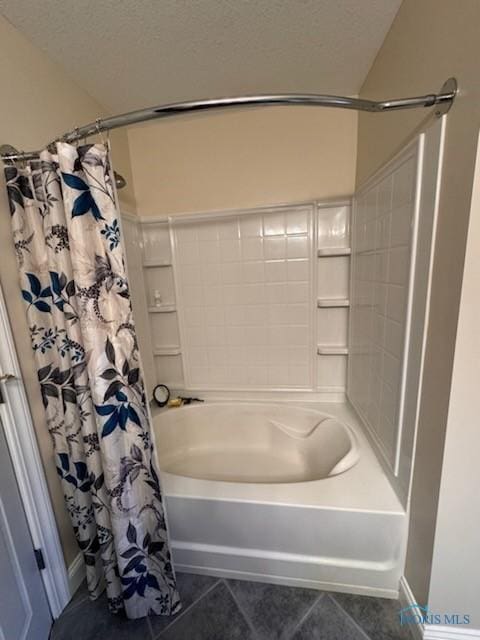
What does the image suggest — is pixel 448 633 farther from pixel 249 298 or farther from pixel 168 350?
pixel 168 350

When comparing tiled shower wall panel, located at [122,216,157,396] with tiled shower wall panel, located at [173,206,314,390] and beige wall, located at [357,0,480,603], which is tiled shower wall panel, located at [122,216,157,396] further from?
beige wall, located at [357,0,480,603]

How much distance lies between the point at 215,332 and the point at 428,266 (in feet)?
4.63

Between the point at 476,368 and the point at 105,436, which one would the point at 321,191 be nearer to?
the point at 476,368

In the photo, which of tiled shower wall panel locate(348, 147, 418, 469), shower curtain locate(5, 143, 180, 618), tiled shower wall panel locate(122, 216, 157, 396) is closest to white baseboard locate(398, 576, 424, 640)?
tiled shower wall panel locate(348, 147, 418, 469)

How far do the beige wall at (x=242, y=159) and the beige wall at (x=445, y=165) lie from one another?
18.5 inches

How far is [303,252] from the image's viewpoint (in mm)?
1858

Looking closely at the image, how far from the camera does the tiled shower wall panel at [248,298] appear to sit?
1.88 m

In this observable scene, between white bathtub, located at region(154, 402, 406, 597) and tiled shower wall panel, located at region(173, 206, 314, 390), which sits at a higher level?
tiled shower wall panel, located at region(173, 206, 314, 390)

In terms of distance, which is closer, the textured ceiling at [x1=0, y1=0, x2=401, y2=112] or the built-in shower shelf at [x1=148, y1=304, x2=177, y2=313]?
the textured ceiling at [x1=0, y1=0, x2=401, y2=112]

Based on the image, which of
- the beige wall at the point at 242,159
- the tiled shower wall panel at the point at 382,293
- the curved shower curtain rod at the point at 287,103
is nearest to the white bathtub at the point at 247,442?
the tiled shower wall panel at the point at 382,293

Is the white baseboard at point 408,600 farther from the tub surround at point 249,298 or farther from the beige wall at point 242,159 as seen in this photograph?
the beige wall at point 242,159

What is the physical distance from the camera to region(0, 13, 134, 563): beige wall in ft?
3.45

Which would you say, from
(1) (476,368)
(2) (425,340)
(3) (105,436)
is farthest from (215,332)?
(1) (476,368)

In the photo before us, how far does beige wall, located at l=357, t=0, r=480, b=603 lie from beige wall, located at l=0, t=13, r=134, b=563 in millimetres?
1477
